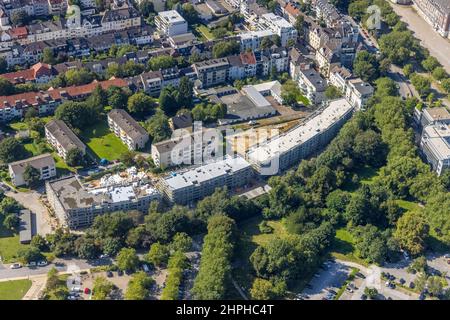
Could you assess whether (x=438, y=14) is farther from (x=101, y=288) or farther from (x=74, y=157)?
(x=101, y=288)

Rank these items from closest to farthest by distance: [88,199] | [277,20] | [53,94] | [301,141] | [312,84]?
[88,199], [301,141], [53,94], [312,84], [277,20]

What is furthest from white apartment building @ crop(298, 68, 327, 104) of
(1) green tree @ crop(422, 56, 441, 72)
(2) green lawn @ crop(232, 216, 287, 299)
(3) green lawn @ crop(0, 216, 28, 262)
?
(3) green lawn @ crop(0, 216, 28, 262)

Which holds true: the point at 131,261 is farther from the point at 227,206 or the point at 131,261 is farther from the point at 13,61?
the point at 13,61

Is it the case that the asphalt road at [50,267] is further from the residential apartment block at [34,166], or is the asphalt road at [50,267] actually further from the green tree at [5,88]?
the green tree at [5,88]

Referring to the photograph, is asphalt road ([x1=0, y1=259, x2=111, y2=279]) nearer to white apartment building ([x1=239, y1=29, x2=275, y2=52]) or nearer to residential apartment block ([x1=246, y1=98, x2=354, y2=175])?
residential apartment block ([x1=246, y1=98, x2=354, y2=175])

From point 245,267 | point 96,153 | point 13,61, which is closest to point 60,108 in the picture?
point 96,153

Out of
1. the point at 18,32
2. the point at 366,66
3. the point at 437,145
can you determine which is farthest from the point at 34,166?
the point at 366,66
